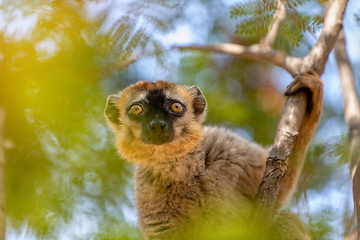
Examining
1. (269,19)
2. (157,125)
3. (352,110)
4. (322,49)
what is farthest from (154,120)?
(352,110)

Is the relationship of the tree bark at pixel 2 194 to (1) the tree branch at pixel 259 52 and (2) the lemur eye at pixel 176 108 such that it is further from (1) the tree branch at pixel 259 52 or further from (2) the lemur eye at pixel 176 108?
(1) the tree branch at pixel 259 52

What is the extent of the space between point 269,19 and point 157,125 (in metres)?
1.71

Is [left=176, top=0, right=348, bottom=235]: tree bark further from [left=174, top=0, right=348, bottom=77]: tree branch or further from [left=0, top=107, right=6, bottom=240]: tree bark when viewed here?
[left=0, top=107, right=6, bottom=240]: tree bark

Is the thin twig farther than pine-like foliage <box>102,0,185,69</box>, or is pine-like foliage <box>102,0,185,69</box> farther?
the thin twig

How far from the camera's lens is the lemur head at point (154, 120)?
14.0 feet

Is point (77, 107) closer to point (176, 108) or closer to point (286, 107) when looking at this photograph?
point (176, 108)

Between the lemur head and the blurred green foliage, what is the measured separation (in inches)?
8.2

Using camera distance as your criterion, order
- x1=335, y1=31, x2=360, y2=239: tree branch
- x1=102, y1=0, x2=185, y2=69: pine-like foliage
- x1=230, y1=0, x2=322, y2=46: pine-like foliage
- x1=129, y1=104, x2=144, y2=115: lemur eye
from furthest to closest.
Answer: x1=129, y1=104, x2=144, y2=115: lemur eye
x1=230, y1=0, x2=322, y2=46: pine-like foliage
x1=335, y1=31, x2=360, y2=239: tree branch
x1=102, y1=0, x2=185, y2=69: pine-like foliage

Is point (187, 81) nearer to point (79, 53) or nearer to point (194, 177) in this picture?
point (194, 177)

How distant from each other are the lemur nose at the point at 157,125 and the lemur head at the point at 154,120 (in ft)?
0.04

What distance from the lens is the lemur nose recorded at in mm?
4098

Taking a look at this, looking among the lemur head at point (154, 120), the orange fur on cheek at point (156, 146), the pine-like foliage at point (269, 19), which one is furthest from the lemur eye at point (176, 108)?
the pine-like foliage at point (269, 19)

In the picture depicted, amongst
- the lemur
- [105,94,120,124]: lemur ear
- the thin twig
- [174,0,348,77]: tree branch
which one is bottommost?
the lemur

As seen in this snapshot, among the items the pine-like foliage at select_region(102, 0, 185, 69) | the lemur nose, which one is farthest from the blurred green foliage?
the lemur nose
